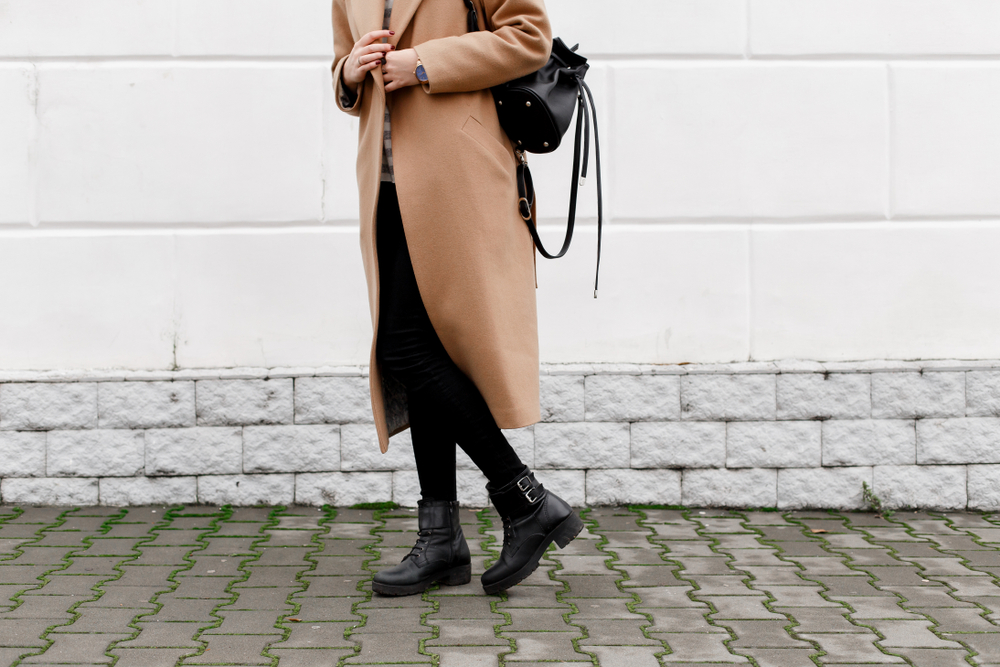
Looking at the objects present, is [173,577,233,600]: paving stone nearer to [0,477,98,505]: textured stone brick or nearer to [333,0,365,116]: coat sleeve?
[0,477,98,505]: textured stone brick

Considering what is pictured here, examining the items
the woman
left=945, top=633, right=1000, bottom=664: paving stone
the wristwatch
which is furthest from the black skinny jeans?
left=945, top=633, right=1000, bottom=664: paving stone

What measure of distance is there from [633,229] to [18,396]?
2.71 metres

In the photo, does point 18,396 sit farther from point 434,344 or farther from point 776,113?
point 776,113

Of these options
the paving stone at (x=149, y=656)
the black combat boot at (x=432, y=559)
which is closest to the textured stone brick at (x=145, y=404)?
the black combat boot at (x=432, y=559)

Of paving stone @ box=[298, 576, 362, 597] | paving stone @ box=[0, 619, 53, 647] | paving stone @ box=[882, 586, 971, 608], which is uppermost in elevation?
paving stone @ box=[0, 619, 53, 647]

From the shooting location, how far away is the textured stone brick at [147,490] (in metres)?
4.11

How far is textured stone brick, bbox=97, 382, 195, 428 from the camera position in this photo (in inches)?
161

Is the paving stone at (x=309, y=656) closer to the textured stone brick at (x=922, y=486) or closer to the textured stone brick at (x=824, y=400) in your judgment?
the textured stone brick at (x=824, y=400)

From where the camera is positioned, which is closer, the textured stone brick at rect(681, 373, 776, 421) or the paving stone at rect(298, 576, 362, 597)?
the paving stone at rect(298, 576, 362, 597)

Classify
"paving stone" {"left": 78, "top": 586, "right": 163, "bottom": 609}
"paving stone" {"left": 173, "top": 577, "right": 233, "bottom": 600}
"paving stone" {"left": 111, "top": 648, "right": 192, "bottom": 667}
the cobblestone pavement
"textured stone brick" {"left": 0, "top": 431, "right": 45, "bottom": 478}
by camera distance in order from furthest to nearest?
"textured stone brick" {"left": 0, "top": 431, "right": 45, "bottom": 478}
"paving stone" {"left": 173, "top": 577, "right": 233, "bottom": 600}
"paving stone" {"left": 78, "top": 586, "right": 163, "bottom": 609}
the cobblestone pavement
"paving stone" {"left": 111, "top": 648, "right": 192, "bottom": 667}

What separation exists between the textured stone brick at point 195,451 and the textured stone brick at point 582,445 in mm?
1289

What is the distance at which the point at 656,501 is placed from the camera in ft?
13.6

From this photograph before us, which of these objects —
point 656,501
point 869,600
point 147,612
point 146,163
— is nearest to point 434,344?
point 147,612

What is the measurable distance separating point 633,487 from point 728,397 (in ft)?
1.84
